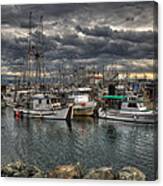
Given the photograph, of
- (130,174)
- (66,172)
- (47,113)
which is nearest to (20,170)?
(66,172)

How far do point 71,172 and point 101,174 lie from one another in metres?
0.23

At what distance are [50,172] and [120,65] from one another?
96cm

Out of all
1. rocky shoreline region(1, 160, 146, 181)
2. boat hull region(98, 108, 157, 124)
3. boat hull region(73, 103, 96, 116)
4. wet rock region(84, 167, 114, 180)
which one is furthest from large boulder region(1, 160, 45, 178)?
boat hull region(98, 108, 157, 124)

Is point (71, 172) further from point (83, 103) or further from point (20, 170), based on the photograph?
point (83, 103)

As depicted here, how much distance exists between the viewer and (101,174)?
182 inches

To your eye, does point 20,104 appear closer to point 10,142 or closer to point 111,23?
point 10,142

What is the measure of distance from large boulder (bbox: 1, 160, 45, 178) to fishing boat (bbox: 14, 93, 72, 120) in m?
0.39

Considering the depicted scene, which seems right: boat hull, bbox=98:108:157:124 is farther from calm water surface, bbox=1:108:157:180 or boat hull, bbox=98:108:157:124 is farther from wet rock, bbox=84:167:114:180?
wet rock, bbox=84:167:114:180

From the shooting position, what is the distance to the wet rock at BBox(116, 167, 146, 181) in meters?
4.55

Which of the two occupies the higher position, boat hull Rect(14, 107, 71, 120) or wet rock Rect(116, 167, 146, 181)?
boat hull Rect(14, 107, 71, 120)

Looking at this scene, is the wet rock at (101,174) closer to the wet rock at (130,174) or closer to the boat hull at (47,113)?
the wet rock at (130,174)

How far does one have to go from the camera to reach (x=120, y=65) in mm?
4660

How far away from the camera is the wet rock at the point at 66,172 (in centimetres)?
466

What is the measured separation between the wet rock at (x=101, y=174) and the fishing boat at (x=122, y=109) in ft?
1.27
